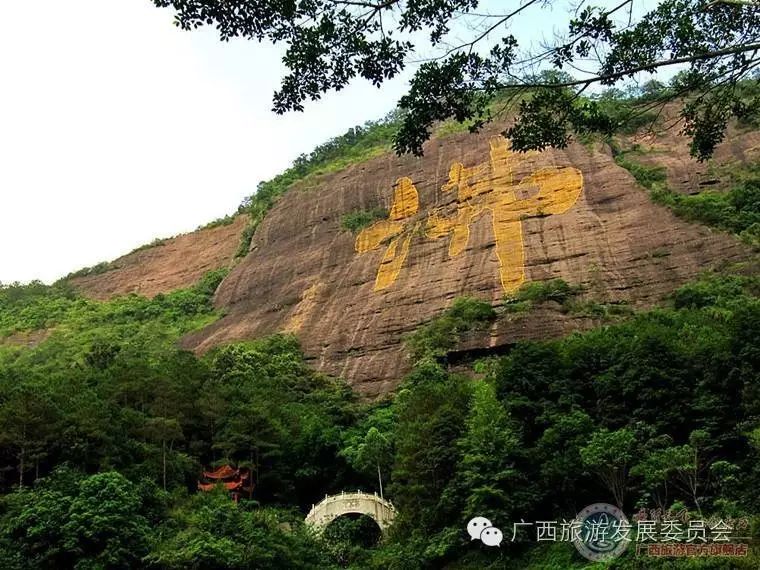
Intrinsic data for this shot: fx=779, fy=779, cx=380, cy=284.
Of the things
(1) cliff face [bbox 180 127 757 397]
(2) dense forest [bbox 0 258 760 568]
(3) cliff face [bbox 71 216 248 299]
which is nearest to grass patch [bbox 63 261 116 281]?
(3) cliff face [bbox 71 216 248 299]

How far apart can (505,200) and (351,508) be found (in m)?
15.7

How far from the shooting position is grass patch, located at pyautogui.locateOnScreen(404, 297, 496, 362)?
25.2 m

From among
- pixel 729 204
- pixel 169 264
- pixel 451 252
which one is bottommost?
pixel 451 252

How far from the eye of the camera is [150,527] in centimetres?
1559

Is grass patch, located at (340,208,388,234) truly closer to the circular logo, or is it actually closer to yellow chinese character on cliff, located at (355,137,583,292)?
yellow chinese character on cliff, located at (355,137,583,292)

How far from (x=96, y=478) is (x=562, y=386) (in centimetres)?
1011

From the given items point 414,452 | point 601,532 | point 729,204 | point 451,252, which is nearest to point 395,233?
point 451,252

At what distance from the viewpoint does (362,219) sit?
3534 cm

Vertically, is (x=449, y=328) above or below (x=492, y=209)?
below

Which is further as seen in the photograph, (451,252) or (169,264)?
(169,264)

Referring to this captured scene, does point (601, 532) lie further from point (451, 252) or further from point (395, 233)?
point (395, 233)

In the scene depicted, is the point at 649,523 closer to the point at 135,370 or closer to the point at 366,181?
the point at 135,370

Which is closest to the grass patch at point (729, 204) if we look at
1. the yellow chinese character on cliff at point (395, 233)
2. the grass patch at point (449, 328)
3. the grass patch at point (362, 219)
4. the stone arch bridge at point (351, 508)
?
the grass patch at point (449, 328)

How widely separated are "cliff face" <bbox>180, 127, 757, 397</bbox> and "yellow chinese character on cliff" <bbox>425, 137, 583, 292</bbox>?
0.06 metres
